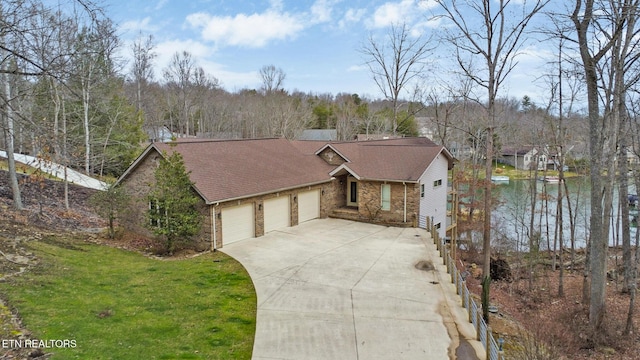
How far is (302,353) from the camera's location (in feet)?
25.9

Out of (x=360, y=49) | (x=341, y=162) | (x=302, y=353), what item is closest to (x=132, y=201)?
(x=341, y=162)

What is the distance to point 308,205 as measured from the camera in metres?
20.4

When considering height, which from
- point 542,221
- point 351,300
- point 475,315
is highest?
point 475,315

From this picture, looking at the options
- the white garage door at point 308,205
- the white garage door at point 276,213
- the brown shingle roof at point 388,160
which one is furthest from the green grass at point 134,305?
the brown shingle roof at point 388,160

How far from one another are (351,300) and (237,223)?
703 centimetres

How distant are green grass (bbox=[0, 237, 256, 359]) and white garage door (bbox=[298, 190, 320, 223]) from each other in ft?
22.1

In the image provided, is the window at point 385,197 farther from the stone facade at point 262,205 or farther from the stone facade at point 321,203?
the stone facade at point 262,205

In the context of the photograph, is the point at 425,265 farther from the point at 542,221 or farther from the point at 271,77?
the point at 271,77

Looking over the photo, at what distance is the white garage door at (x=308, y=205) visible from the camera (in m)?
19.8

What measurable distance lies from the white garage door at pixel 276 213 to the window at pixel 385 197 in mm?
4785

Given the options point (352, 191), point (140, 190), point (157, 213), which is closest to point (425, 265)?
point (352, 191)

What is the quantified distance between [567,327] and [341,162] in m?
12.7

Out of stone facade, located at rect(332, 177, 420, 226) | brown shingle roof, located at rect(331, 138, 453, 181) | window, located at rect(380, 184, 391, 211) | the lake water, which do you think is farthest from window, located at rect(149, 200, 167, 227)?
the lake water

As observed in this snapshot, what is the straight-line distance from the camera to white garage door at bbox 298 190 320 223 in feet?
65.0
